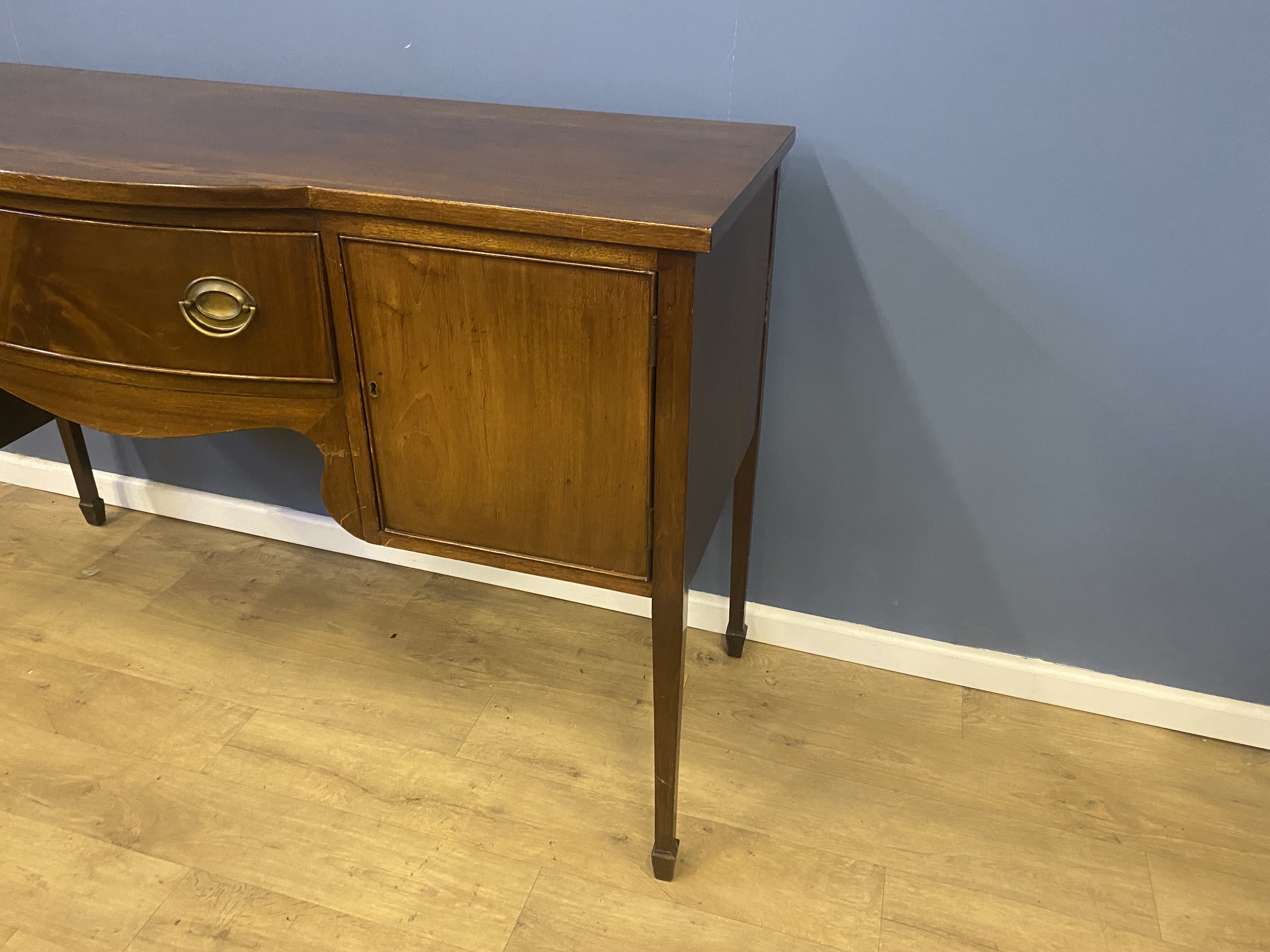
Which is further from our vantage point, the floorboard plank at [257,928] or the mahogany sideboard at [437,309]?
the floorboard plank at [257,928]

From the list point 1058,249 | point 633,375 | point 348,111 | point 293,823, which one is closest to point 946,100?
point 1058,249

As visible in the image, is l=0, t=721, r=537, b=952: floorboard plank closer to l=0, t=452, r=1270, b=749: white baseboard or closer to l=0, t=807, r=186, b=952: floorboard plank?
l=0, t=807, r=186, b=952: floorboard plank

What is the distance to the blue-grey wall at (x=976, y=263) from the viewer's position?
1136mm

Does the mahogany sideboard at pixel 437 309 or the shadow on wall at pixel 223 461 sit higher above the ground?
the mahogany sideboard at pixel 437 309

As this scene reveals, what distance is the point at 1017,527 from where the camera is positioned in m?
1.39

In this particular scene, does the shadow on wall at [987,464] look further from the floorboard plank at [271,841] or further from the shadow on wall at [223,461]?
the shadow on wall at [223,461]

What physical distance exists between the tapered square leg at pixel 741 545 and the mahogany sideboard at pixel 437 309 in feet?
0.65

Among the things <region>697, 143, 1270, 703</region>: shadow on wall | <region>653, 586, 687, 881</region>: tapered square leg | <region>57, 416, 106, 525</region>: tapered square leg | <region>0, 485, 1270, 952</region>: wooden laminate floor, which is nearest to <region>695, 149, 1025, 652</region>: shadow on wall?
<region>697, 143, 1270, 703</region>: shadow on wall

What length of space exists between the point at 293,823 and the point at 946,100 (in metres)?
1.22

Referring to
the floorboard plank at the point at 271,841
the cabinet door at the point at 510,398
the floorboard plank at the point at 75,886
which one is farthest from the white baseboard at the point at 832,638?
the floorboard plank at the point at 75,886

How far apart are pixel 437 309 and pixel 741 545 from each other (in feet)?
2.19

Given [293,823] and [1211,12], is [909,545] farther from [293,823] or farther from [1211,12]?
[293,823]

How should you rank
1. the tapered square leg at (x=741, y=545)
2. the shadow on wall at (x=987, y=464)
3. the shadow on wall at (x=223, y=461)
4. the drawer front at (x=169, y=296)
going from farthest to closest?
the shadow on wall at (x=223, y=461) → the tapered square leg at (x=741, y=545) → the shadow on wall at (x=987, y=464) → the drawer front at (x=169, y=296)

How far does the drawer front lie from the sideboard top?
5 cm
